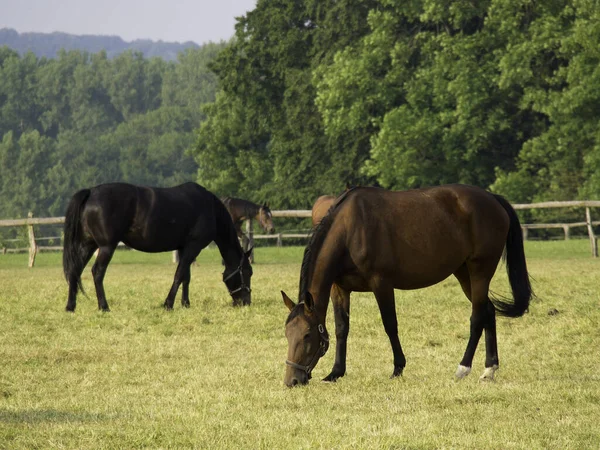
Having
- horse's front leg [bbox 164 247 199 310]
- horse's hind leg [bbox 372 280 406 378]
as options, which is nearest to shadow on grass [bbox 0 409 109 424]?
horse's hind leg [bbox 372 280 406 378]

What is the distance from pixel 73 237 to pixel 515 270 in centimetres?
752

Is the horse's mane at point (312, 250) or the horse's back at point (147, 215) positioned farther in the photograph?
the horse's back at point (147, 215)

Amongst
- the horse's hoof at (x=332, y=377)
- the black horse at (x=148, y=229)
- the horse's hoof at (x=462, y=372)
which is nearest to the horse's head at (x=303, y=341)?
the horse's hoof at (x=332, y=377)

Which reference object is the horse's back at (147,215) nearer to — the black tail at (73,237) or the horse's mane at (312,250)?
the black tail at (73,237)

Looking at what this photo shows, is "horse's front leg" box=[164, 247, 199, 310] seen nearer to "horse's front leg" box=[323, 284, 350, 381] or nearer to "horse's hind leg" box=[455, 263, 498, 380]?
"horse's front leg" box=[323, 284, 350, 381]

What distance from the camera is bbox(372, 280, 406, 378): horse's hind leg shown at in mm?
9172

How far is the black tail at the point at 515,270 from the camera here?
996 centimetres

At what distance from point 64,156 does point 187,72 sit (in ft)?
133

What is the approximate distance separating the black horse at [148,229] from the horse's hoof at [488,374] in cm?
686

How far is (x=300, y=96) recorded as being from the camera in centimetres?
4400

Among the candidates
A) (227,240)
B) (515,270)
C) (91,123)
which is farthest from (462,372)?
(91,123)

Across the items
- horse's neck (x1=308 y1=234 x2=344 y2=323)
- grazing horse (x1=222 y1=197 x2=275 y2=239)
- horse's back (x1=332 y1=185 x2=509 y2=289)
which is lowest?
grazing horse (x1=222 y1=197 x2=275 y2=239)

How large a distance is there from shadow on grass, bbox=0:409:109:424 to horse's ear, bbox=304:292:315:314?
1979 mm

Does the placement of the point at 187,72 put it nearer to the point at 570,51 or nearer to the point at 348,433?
the point at 570,51
